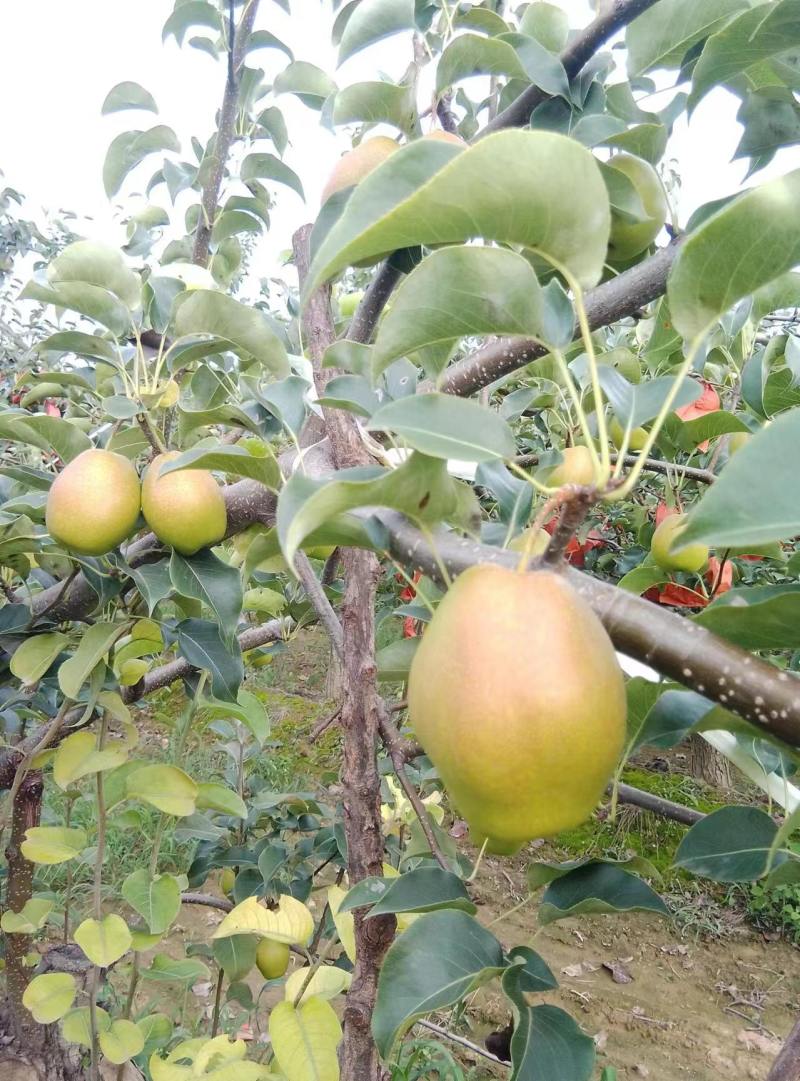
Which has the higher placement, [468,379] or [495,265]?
[495,265]

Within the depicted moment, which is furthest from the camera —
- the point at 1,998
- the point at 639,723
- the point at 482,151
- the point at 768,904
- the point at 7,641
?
the point at 768,904

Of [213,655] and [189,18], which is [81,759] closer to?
[213,655]

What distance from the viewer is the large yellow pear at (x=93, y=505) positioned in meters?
0.58

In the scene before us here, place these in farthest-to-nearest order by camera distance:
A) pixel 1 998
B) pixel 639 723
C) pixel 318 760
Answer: pixel 318 760 < pixel 1 998 < pixel 639 723

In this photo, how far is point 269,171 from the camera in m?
1.11

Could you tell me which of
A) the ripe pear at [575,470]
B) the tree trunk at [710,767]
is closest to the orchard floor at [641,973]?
the tree trunk at [710,767]

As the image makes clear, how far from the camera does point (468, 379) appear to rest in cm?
62

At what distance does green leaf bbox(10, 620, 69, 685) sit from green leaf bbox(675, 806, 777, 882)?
614 millimetres

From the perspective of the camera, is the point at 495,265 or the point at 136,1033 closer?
the point at 495,265

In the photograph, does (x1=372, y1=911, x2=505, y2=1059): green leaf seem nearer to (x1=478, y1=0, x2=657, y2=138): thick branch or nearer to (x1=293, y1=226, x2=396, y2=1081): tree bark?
(x1=293, y1=226, x2=396, y2=1081): tree bark

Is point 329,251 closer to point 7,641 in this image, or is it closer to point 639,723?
point 639,723

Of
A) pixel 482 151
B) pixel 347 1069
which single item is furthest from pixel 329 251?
pixel 347 1069

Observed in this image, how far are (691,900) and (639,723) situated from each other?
2494 millimetres

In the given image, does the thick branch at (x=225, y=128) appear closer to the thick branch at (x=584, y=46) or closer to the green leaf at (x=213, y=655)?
the thick branch at (x=584, y=46)
